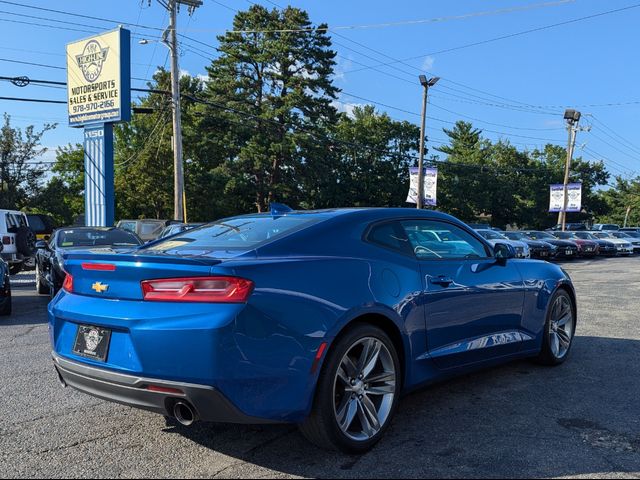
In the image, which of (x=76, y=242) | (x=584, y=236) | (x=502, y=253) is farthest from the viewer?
(x=584, y=236)

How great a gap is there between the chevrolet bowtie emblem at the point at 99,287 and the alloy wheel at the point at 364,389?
1.43 m

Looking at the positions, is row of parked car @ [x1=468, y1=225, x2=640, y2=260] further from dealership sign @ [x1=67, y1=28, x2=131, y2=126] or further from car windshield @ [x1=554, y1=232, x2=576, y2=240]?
dealership sign @ [x1=67, y1=28, x2=131, y2=126]

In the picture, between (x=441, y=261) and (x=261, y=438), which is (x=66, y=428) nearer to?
(x=261, y=438)

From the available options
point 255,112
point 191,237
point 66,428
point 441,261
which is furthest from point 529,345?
point 255,112

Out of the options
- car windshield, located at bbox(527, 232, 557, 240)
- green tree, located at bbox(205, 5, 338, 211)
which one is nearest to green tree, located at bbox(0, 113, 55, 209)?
green tree, located at bbox(205, 5, 338, 211)

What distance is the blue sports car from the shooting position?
2936 millimetres

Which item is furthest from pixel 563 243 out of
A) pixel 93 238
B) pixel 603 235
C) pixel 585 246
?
pixel 93 238

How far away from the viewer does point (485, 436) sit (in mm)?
3713

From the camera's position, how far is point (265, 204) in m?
46.0

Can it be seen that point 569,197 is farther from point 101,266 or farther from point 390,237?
point 101,266

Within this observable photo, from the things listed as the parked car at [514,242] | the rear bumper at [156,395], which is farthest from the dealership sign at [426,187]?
the rear bumper at [156,395]

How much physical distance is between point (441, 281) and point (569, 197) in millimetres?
41471

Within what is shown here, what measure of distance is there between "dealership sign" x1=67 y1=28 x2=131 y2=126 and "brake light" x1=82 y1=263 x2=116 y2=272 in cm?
1678

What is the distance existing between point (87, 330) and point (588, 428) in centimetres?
331
